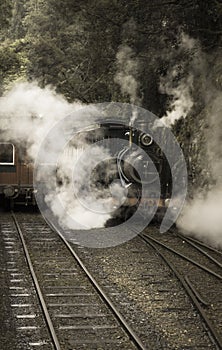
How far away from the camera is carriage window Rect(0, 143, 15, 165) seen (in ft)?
55.7

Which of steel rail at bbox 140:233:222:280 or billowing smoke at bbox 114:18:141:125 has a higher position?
billowing smoke at bbox 114:18:141:125

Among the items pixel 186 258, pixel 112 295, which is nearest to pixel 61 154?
pixel 186 258

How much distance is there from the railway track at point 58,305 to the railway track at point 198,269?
1238 millimetres

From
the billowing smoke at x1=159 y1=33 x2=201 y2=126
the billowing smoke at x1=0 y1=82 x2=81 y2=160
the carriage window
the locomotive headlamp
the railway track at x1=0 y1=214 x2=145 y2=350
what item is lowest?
the railway track at x1=0 y1=214 x2=145 y2=350

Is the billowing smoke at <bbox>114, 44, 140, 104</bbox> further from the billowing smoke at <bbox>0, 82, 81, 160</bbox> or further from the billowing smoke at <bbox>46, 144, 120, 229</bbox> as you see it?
the billowing smoke at <bbox>46, 144, 120, 229</bbox>

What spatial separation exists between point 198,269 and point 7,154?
795 centimetres

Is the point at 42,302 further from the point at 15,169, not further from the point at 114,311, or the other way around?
the point at 15,169

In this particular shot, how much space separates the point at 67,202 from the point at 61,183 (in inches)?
23.6

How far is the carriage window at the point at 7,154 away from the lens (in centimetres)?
1697

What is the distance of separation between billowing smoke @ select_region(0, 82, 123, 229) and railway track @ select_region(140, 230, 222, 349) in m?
1.89

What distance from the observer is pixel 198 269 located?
1084 cm

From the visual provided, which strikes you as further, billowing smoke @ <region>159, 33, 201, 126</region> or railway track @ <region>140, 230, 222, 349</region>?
billowing smoke @ <region>159, 33, 201, 126</region>

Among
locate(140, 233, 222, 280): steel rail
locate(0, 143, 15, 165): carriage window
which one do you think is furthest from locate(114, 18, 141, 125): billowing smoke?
locate(140, 233, 222, 280): steel rail

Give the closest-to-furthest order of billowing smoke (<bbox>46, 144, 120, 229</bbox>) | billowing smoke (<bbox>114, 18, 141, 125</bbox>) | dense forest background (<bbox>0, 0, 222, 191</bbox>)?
dense forest background (<bbox>0, 0, 222, 191</bbox>), billowing smoke (<bbox>46, 144, 120, 229</bbox>), billowing smoke (<bbox>114, 18, 141, 125</bbox>)
